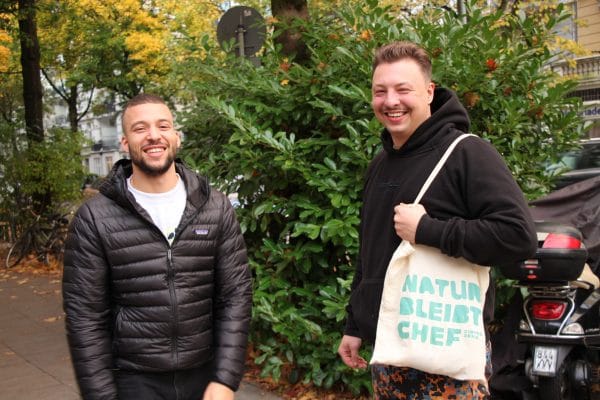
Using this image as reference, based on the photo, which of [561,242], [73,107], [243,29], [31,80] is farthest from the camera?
[73,107]

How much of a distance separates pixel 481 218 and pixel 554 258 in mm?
2073

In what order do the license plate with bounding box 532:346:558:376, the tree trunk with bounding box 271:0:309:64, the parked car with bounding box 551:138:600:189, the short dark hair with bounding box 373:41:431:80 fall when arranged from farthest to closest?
the parked car with bounding box 551:138:600:189, the tree trunk with bounding box 271:0:309:64, the license plate with bounding box 532:346:558:376, the short dark hair with bounding box 373:41:431:80

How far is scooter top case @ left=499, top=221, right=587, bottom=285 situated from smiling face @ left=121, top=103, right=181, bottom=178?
91.4 inches

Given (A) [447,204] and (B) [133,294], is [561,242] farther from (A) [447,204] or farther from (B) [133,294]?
(B) [133,294]

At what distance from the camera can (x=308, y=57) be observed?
527cm

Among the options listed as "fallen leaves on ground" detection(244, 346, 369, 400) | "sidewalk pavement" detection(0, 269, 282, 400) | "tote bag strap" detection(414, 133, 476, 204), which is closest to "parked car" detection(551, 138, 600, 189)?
"fallen leaves on ground" detection(244, 346, 369, 400)

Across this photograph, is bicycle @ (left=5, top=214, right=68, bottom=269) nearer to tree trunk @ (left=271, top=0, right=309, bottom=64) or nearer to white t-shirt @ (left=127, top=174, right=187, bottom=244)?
tree trunk @ (left=271, top=0, right=309, bottom=64)

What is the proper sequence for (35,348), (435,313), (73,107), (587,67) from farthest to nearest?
1. (73,107)
2. (587,67)
3. (35,348)
4. (435,313)

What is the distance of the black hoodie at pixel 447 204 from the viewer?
82.8 inches

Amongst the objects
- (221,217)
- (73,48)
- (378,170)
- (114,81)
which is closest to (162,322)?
(221,217)

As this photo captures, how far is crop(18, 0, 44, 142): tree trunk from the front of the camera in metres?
13.4

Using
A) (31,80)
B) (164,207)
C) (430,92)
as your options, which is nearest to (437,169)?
(430,92)

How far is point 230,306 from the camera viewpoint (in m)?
2.63

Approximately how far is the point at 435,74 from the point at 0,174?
11.1 m
